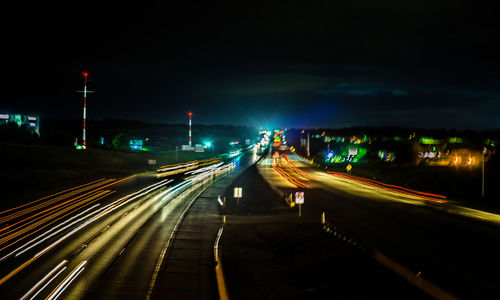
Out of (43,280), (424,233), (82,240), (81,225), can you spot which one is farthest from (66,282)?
(424,233)

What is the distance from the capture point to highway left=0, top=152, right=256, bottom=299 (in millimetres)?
14305

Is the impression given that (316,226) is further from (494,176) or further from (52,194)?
(494,176)

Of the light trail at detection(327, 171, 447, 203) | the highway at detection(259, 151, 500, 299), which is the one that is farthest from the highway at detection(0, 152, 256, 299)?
the light trail at detection(327, 171, 447, 203)

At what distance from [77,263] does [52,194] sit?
23.9 metres

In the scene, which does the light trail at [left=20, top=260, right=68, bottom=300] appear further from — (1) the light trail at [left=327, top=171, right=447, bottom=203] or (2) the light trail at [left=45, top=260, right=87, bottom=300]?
(1) the light trail at [left=327, top=171, right=447, bottom=203]

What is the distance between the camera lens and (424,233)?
76.9ft

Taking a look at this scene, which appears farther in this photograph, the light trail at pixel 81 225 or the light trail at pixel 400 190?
the light trail at pixel 400 190

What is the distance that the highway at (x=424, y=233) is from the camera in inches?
611

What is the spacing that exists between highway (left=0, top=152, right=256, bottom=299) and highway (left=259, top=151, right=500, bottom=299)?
1113 cm

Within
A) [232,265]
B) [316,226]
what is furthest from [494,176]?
[232,265]

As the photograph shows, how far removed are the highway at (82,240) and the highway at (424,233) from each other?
1113 centimetres

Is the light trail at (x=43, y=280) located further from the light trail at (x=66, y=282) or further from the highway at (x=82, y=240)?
the light trail at (x=66, y=282)

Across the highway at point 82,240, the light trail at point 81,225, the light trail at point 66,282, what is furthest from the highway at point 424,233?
the light trail at point 81,225

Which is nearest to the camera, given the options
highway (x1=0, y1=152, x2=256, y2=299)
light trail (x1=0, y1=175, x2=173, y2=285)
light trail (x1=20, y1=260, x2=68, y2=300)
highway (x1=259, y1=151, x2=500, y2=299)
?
light trail (x1=20, y1=260, x2=68, y2=300)
